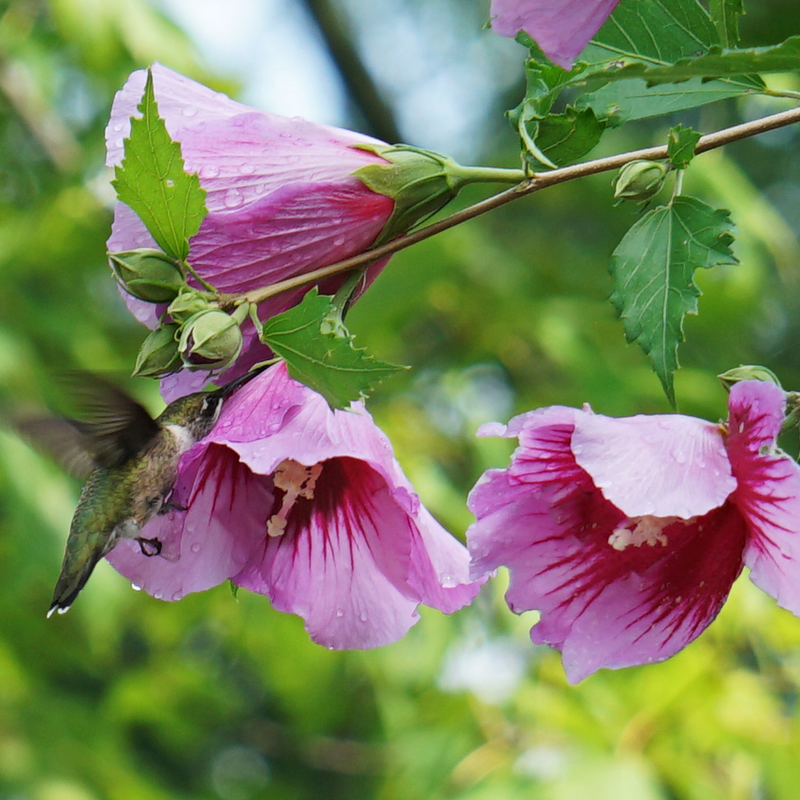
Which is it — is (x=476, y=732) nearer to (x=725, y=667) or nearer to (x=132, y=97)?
(x=725, y=667)

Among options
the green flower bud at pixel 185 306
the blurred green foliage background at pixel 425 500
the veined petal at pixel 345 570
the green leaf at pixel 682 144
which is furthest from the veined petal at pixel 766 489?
the blurred green foliage background at pixel 425 500

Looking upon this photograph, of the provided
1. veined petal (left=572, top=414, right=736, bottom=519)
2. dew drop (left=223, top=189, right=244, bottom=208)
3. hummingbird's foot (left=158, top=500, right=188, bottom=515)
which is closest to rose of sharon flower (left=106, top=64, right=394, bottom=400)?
dew drop (left=223, top=189, right=244, bottom=208)

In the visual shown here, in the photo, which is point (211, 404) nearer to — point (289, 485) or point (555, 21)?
point (289, 485)

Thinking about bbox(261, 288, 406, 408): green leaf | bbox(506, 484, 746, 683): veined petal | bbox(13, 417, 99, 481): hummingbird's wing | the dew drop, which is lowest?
bbox(506, 484, 746, 683): veined petal

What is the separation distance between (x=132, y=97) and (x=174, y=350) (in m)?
0.24

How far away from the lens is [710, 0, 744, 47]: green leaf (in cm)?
75

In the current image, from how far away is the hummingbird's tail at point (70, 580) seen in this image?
951mm

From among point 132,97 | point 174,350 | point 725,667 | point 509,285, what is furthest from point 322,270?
point 509,285

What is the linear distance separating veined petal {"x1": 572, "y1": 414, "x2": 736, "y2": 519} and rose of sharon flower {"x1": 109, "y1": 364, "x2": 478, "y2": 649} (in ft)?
0.47

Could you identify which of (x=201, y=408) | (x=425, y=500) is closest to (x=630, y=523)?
(x=201, y=408)

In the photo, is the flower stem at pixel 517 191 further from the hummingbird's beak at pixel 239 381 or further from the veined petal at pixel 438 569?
the veined petal at pixel 438 569

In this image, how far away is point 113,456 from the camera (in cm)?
98

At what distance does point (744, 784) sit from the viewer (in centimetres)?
220

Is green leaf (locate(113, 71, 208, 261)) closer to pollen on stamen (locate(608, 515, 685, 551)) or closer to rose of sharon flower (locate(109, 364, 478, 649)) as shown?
rose of sharon flower (locate(109, 364, 478, 649))
